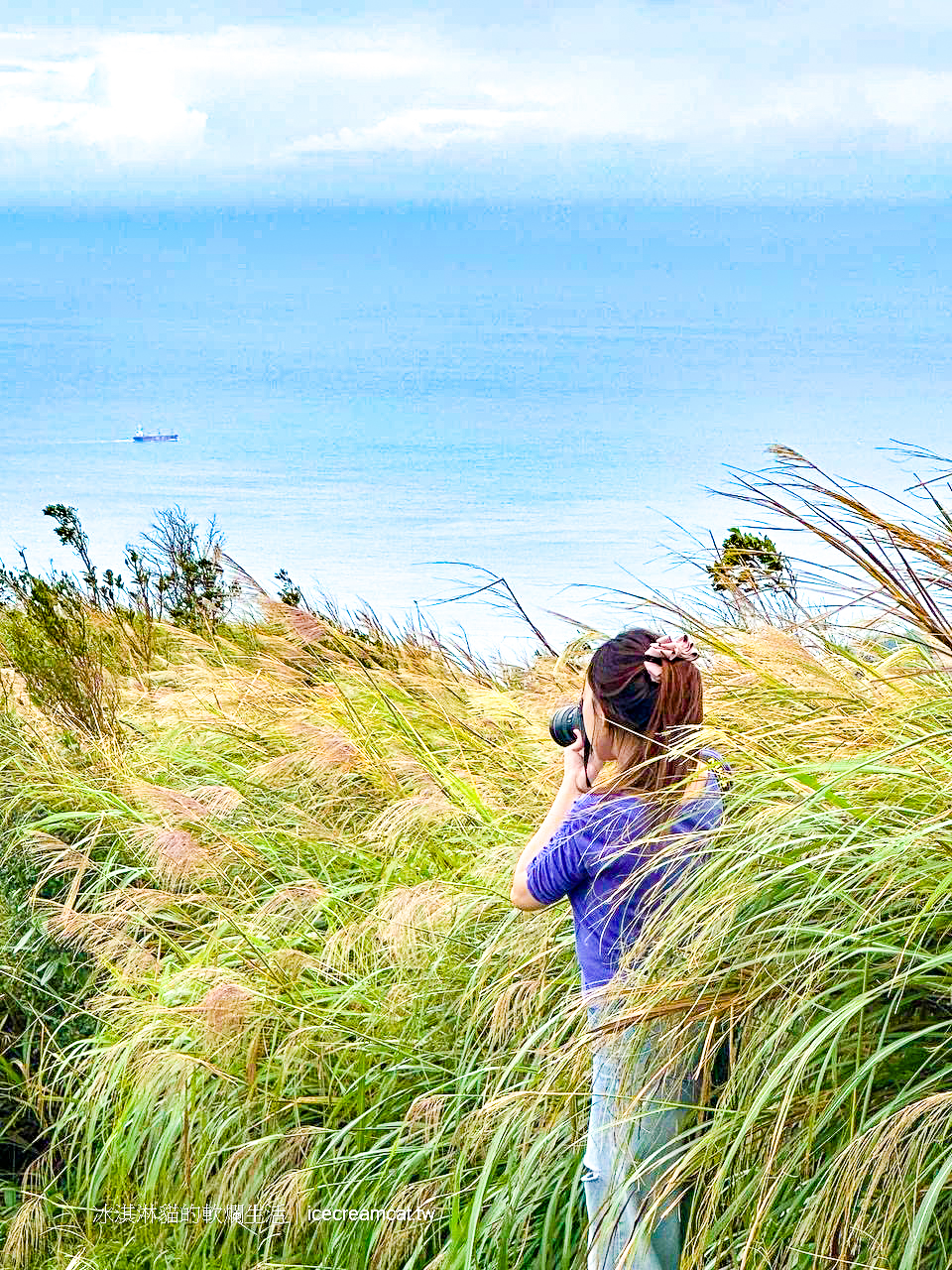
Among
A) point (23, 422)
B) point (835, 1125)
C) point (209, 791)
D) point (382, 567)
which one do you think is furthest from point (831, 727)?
point (23, 422)

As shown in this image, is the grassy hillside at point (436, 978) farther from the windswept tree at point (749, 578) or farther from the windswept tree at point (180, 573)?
the windswept tree at point (180, 573)

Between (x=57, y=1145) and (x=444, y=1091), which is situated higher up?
(x=444, y=1091)

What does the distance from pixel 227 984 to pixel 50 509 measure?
658cm

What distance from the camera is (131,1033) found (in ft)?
13.6

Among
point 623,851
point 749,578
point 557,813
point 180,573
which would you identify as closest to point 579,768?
point 557,813

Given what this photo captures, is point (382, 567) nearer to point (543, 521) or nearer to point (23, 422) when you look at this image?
Answer: point (543, 521)

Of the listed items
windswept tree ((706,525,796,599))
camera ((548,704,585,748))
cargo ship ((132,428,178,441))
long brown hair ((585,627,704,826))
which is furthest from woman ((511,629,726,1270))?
cargo ship ((132,428,178,441))

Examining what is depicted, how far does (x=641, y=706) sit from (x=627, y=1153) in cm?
94

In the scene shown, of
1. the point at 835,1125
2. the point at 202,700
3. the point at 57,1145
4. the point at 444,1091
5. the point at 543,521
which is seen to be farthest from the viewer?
the point at 543,521

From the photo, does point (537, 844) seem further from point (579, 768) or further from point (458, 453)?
point (458, 453)

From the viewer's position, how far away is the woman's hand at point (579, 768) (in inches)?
128

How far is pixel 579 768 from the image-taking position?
328 cm

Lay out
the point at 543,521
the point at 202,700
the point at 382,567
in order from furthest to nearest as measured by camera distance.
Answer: the point at 543,521, the point at 382,567, the point at 202,700

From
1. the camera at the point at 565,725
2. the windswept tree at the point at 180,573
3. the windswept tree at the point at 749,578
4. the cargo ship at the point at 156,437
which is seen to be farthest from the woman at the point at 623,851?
the cargo ship at the point at 156,437
